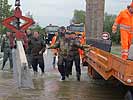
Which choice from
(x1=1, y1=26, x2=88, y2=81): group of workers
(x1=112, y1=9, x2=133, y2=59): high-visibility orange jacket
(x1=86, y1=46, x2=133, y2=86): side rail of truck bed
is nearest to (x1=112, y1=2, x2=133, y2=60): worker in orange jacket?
(x1=112, y1=9, x2=133, y2=59): high-visibility orange jacket

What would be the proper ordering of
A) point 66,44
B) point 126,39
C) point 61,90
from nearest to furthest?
point 126,39 → point 61,90 → point 66,44

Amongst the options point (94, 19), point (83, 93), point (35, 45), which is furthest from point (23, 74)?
point (94, 19)

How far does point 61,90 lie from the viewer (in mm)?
12398

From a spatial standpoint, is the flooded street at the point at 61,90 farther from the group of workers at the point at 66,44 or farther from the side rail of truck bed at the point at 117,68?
the side rail of truck bed at the point at 117,68

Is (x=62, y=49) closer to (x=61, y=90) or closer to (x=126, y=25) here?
(x=61, y=90)

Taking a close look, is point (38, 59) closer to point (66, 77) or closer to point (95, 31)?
point (66, 77)

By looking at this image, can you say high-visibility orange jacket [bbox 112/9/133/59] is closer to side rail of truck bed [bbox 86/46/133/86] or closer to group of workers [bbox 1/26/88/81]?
side rail of truck bed [bbox 86/46/133/86]

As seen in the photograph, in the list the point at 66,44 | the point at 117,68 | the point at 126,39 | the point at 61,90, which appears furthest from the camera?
the point at 66,44

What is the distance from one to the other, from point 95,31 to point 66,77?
1077cm

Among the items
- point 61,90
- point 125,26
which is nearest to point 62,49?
point 61,90

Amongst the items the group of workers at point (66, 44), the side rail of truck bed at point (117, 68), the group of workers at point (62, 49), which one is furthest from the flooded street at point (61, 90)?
the side rail of truck bed at point (117, 68)

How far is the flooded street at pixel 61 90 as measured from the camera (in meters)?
11.1

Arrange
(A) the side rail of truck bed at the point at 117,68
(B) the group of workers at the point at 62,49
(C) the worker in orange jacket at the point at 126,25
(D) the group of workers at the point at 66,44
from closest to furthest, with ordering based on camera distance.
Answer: (A) the side rail of truck bed at the point at 117,68 → (C) the worker in orange jacket at the point at 126,25 → (D) the group of workers at the point at 66,44 → (B) the group of workers at the point at 62,49

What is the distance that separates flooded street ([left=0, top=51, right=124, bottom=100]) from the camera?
11.1 m
